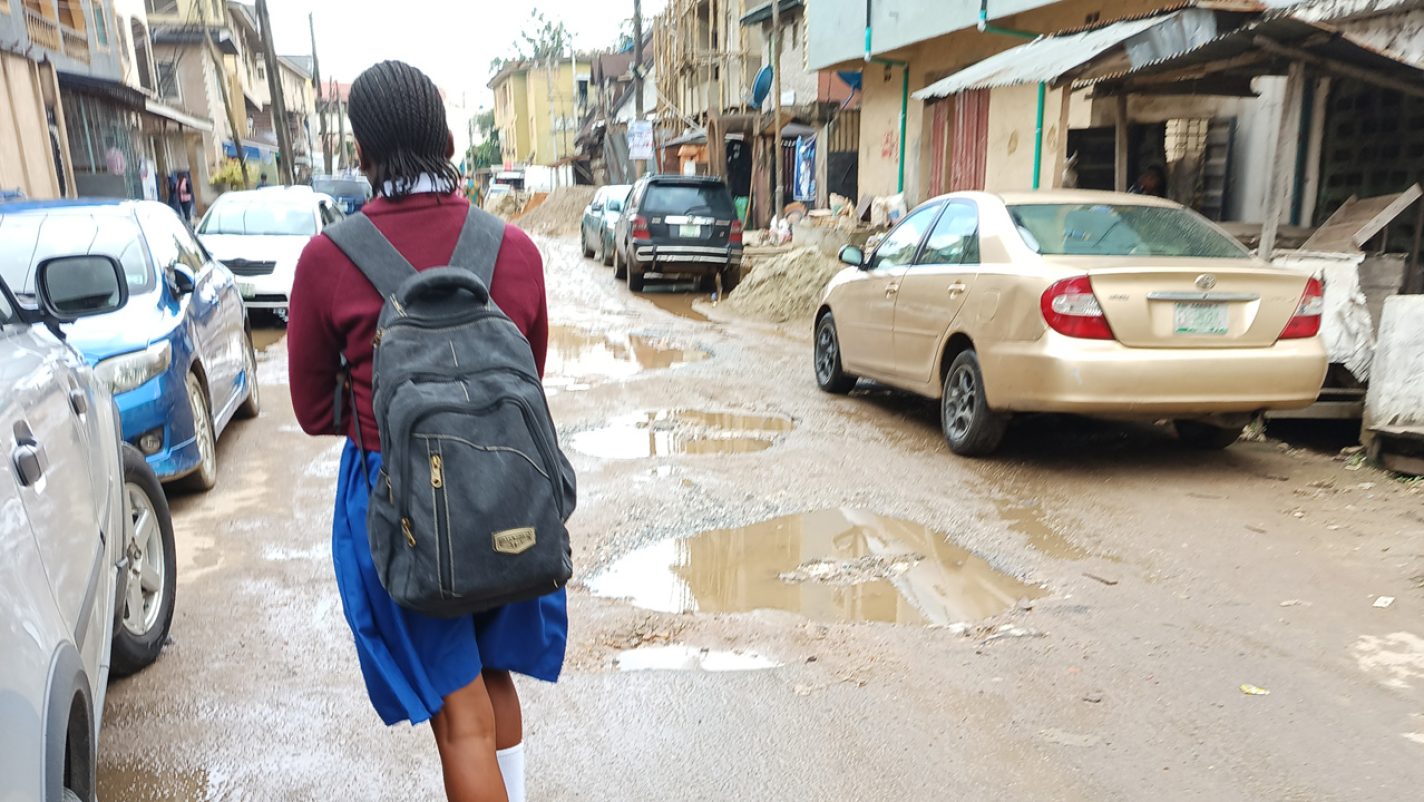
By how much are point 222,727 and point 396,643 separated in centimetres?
150

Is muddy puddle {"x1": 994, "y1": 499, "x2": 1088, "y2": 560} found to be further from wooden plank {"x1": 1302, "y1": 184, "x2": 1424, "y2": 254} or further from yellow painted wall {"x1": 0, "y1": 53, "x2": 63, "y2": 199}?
yellow painted wall {"x1": 0, "y1": 53, "x2": 63, "y2": 199}

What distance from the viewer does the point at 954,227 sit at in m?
6.57

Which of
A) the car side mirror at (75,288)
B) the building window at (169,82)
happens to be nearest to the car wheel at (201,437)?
the car side mirror at (75,288)

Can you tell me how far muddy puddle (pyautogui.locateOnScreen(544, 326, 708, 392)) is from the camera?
9150 millimetres

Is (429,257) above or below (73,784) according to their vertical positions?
above

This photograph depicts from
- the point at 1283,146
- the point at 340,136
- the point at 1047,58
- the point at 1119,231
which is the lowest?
the point at 1119,231

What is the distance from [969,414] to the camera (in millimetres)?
6090

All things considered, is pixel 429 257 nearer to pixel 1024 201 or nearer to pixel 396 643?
pixel 396 643

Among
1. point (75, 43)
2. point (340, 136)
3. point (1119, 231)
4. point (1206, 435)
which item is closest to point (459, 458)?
point (1119, 231)

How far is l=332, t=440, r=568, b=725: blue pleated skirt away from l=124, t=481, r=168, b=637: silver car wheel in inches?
66.2

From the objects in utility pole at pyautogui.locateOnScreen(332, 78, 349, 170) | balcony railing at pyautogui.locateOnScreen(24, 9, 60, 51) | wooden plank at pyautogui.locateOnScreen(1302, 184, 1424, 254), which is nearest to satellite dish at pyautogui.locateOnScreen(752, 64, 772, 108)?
balcony railing at pyautogui.locateOnScreen(24, 9, 60, 51)

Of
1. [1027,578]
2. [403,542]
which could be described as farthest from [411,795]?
[1027,578]

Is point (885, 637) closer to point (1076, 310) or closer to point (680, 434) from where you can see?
point (1076, 310)

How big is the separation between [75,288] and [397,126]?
2.27 m
